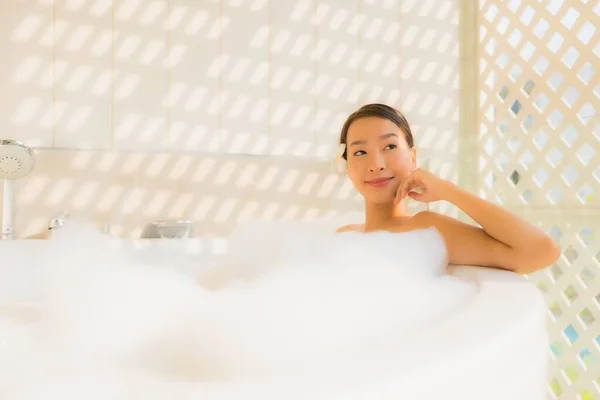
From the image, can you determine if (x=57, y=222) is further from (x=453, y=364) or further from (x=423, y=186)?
(x=453, y=364)

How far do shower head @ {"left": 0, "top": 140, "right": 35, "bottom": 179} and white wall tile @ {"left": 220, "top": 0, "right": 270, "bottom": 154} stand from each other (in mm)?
779

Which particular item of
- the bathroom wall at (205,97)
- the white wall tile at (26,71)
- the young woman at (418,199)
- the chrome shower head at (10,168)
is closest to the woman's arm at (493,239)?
the young woman at (418,199)

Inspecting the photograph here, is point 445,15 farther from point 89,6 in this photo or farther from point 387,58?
point 89,6

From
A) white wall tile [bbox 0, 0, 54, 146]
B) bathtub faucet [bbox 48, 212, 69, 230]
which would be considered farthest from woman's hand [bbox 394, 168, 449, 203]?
white wall tile [bbox 0, 0, 54, 146]

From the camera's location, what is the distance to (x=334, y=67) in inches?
94.4

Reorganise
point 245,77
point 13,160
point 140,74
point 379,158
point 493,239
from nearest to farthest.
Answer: point 493,239, point 379,158, point 13,160, point 140,74, point 245,77

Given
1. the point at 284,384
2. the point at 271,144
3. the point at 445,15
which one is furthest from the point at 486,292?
the point at 445,15

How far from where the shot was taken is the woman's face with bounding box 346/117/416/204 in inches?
57.2

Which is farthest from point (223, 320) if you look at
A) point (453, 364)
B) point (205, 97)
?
point (205, 97)

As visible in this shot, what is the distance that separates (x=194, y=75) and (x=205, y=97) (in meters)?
0.10

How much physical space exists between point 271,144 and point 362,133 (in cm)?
89

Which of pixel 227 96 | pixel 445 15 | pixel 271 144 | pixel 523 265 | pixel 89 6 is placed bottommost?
pixel 523 265

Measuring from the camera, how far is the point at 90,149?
6.86ft

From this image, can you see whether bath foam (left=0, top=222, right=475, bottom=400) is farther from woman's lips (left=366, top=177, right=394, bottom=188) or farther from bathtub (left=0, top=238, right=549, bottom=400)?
woman's lips (left=366, top=177, right=394, bottom=188)
